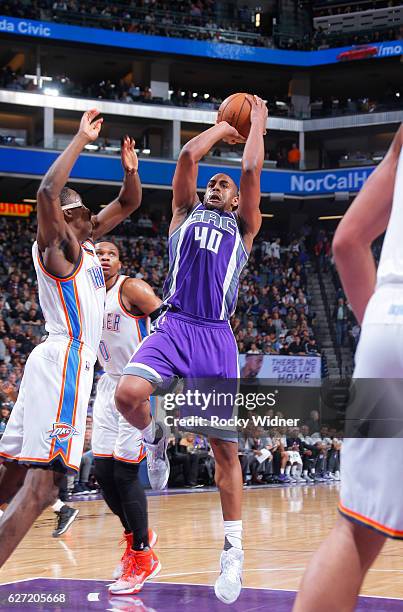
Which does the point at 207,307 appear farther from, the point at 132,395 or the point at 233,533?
the point at 233,533

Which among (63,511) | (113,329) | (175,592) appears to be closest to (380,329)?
(175,592)

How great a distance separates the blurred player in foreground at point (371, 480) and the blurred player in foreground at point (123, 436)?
3.61 metres

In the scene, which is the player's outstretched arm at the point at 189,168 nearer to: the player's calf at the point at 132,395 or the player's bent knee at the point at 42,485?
the player's calf at the point at 132,395

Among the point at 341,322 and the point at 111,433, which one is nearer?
the point at 111,433

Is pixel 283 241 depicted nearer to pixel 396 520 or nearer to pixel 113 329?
pixel 113 329

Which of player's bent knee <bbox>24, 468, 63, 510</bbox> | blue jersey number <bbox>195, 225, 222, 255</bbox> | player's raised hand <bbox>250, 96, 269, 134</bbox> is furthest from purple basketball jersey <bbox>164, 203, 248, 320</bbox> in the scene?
player's bent knee <bbox>24, 468, 63, 510</bbox>

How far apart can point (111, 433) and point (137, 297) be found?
984mm

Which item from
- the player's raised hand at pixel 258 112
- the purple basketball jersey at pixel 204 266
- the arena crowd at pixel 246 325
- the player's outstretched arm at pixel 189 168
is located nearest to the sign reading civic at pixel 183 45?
the arena crowd at pixel 246 325

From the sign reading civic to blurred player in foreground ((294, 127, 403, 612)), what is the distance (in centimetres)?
2905

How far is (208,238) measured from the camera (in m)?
5.37

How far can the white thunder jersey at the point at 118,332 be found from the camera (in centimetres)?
632

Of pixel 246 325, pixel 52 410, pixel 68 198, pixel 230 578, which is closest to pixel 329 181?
pixel 246 325

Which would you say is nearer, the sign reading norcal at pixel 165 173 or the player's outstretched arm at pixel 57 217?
the player's outstretched arm at pixel 57 217

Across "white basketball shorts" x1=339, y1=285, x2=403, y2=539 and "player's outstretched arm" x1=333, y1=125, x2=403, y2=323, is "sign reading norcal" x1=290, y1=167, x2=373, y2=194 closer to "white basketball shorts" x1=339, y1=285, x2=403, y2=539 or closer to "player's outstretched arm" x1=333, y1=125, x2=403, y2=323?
"player's outstretched arm" x1=333, y1=125, x2=403, y2=323
